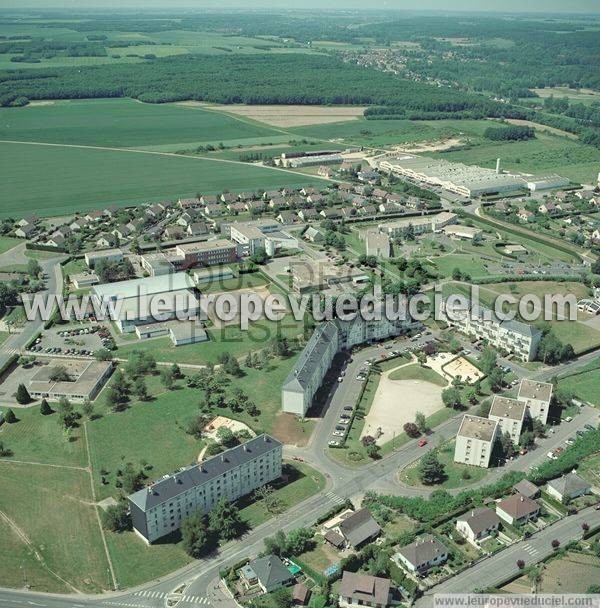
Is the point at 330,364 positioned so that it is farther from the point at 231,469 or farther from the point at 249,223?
the point at 249,223

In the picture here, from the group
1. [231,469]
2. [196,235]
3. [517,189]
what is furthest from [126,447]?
[517,189]

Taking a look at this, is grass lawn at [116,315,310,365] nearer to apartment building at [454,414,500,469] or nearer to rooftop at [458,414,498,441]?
rooftop at [458,414,498,441]

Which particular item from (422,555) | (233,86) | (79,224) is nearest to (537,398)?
(422,555)

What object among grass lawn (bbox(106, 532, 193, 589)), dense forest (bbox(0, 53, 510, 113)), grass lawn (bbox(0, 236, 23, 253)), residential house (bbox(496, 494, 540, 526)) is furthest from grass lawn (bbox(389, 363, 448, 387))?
dense forest (bbox(0, 53, 510, 113))

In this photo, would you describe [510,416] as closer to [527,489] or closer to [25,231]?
[527,489]

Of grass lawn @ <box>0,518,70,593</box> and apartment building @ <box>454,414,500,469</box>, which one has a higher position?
apartment building @ <box>454,414,500,469</box>
